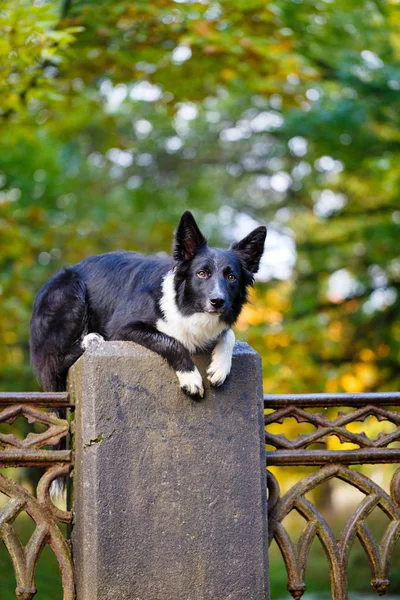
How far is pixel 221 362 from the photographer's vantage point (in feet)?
12.3

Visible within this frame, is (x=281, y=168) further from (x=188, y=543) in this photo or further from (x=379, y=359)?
(x=188, y=543)

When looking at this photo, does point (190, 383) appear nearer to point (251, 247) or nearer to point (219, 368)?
point (219, 368)

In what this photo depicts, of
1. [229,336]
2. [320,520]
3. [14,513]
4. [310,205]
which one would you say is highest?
[229,336]

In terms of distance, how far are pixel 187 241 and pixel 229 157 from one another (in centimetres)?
1487

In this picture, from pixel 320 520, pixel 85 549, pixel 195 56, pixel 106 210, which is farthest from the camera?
pixel 106 210

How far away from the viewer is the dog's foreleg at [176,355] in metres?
3.61

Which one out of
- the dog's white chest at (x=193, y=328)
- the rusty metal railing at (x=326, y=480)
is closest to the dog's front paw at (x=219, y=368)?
the dog's white chest at (x=193, y=328)

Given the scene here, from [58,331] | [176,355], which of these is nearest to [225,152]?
[58,331]

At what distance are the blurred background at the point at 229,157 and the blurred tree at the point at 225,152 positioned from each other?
0.03 metres

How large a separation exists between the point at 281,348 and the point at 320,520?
730 centimetres

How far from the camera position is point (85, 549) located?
340cm

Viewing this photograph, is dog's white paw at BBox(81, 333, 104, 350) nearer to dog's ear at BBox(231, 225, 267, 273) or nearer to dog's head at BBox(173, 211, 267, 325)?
dog's head at BBox(173, 211, 267, 325)

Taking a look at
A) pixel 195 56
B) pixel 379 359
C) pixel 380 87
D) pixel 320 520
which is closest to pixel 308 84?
pixel 380 87

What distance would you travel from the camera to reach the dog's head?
398 centimetres
